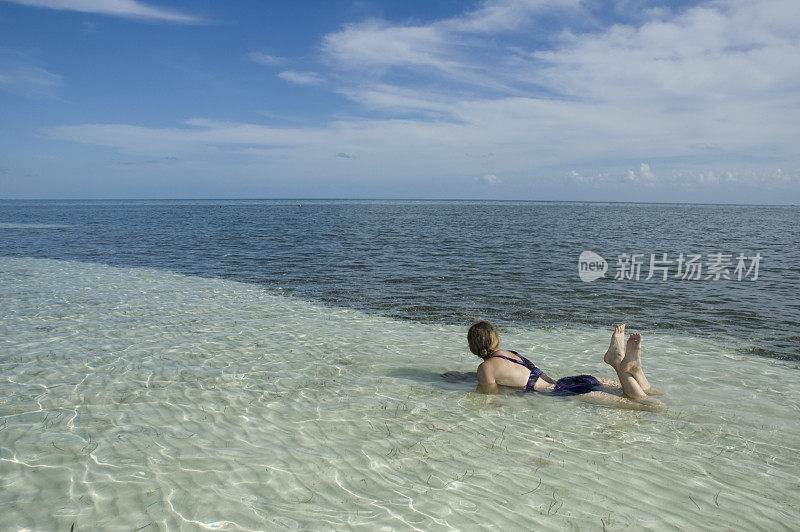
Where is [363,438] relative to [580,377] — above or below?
below

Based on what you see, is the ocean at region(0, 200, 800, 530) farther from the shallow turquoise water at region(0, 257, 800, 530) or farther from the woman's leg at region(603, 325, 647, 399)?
the woman's leg at region(603, 325, 647, 399)

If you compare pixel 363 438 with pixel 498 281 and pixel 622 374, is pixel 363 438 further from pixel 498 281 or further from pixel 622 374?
pixel 498 281

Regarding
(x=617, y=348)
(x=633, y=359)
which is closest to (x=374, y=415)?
(x=617, y=348)

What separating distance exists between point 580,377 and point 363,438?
358cm

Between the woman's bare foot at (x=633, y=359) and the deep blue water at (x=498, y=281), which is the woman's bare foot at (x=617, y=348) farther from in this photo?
the deep blue water at (x=498, y=281)

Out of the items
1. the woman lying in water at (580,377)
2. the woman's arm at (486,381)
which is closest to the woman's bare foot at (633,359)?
the woman lying in water at (580,377)

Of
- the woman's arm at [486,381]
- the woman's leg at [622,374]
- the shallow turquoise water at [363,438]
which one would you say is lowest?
the shallow turquoise water at [363,438]

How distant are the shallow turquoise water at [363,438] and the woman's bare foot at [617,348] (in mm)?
776

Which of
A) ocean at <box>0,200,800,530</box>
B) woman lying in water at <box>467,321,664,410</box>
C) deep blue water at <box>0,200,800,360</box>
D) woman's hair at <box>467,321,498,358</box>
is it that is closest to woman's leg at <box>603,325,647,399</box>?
woman lying in water at <box>467,321,664,410</box>

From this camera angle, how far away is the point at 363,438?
623cm

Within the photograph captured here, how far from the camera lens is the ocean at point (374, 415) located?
4785 mm

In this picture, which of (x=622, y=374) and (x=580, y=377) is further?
(x=580, y=377)

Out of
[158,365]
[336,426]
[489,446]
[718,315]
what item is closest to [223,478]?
[336,426]

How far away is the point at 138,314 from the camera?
12797mm
